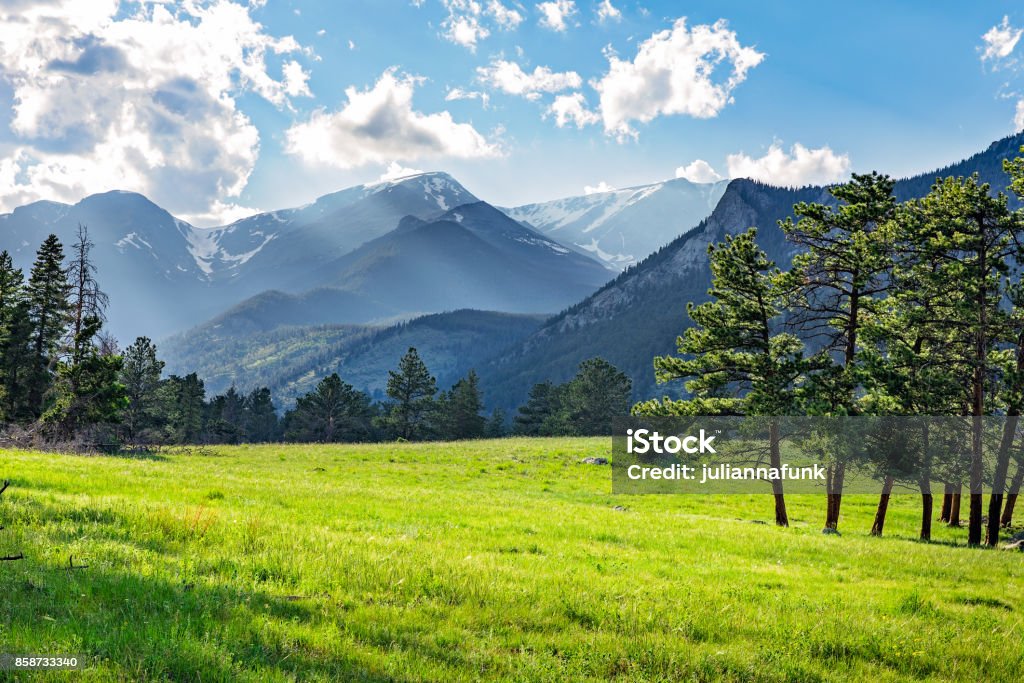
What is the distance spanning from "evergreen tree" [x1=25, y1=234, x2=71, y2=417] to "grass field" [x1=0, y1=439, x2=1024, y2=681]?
3387 cm

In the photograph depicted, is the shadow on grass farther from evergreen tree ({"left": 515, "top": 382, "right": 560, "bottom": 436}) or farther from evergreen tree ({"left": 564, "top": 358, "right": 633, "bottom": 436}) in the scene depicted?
evergreen tree ({"left": 515, "top": 382, "right": 560, "bottom": 436})

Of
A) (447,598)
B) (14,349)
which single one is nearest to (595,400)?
(14,349)

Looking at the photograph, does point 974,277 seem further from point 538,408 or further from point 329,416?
point 538,408

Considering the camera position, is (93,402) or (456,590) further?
(93,402)

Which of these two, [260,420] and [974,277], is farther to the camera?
[260,420]

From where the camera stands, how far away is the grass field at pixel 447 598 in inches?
237

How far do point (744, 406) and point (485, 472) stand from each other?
59.4 feet

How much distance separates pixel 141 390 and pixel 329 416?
28.5 m

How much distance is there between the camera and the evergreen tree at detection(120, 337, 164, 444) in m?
60.1

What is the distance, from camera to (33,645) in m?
5.20

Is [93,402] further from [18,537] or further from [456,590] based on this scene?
[456,590]

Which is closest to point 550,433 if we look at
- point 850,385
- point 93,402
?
point 93,402

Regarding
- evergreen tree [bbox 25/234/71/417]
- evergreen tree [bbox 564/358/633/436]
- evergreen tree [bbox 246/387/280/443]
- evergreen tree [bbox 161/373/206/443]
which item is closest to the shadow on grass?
evergreen tree [bbox 25/234/71/417]

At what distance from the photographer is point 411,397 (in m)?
93.1
